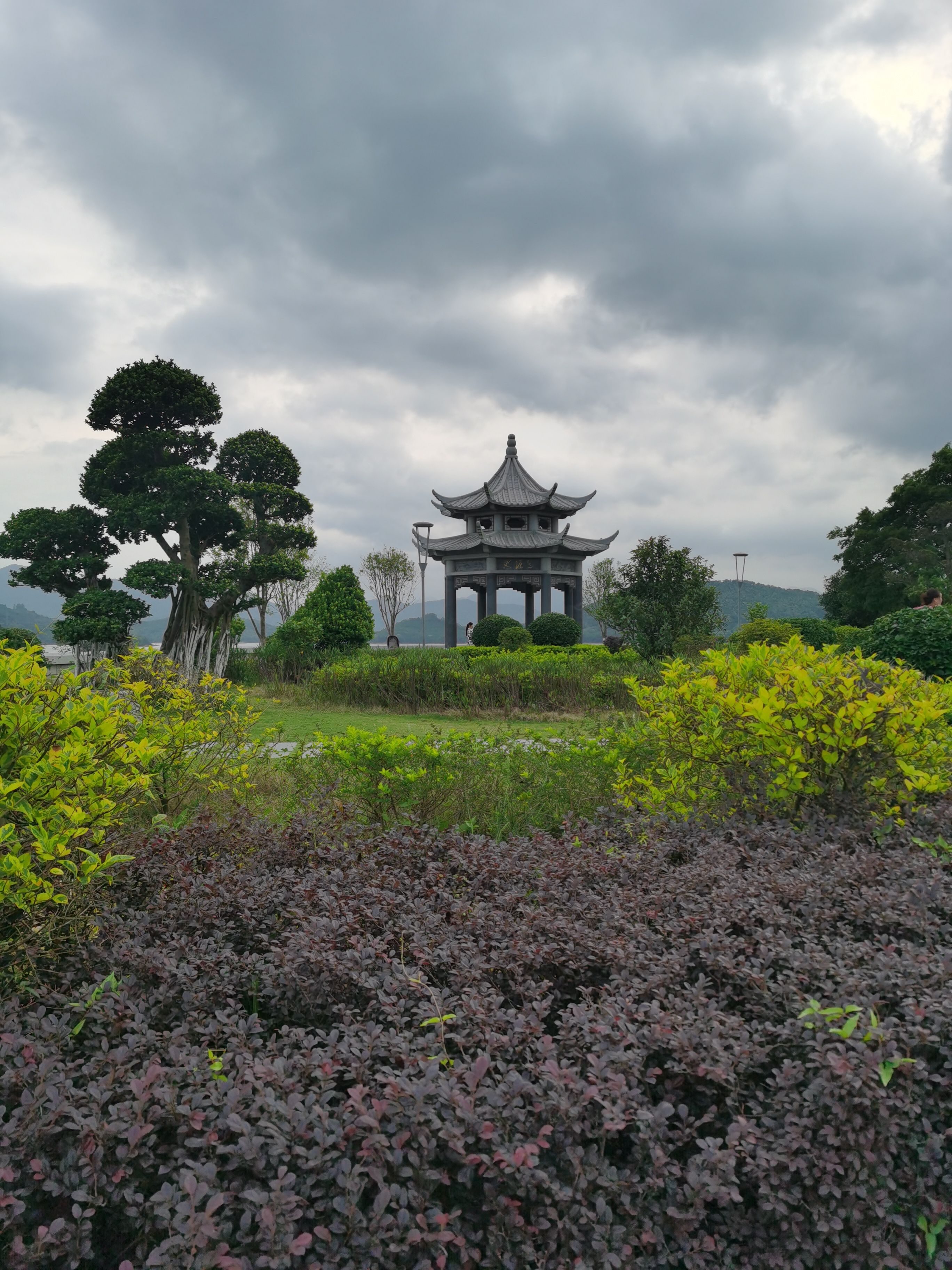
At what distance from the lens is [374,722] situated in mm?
10602

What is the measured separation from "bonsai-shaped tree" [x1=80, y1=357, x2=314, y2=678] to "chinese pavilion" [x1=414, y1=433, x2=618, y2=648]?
11.9 metres

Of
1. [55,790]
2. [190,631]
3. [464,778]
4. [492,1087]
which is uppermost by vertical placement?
[190,631]

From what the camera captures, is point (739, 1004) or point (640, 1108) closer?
point (640, 1108)

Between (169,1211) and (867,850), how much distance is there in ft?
8.33

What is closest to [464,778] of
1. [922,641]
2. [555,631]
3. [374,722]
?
[374,722]

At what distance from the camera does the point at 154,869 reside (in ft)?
9.09

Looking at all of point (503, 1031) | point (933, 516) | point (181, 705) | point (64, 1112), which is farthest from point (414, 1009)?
point (933, 516)

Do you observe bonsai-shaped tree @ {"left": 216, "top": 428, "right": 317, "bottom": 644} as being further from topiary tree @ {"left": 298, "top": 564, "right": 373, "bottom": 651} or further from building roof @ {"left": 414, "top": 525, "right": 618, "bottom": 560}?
building roof @ {"left": 414, "top": 525, "right": 618, "bottom": 560}

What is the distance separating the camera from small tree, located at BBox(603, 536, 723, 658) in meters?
18.5

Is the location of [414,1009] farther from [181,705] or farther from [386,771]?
[181,705]

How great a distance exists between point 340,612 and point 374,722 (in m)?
7.18

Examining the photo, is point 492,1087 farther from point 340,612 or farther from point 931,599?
point 340,612

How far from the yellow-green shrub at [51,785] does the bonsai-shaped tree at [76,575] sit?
1409 cm

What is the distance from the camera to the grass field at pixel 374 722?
9359 mm
